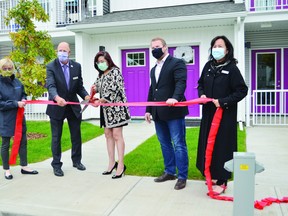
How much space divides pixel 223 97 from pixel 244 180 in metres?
1.37

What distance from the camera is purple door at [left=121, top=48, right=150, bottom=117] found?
11266 millimetres

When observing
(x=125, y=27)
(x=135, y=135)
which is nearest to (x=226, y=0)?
(x=125, y=27)

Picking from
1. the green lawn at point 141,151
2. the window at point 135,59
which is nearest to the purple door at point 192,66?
the window at point 135,59

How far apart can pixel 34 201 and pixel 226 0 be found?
33.1 feet

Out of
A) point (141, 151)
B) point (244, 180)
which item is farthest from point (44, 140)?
point (244, 180)

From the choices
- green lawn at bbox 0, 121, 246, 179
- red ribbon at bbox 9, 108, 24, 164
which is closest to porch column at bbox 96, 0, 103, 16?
green lawn at bbox 0, 121, 246, 179

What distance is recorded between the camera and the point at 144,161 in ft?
19.1

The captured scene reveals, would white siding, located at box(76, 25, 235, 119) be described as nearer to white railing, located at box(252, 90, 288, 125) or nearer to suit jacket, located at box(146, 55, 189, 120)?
white railing, located at box(252, 90, 288, 125)

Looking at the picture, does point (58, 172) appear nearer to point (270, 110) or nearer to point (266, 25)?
point (270, 110)

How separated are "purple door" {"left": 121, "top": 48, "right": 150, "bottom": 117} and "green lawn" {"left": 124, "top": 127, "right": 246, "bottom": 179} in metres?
3.52

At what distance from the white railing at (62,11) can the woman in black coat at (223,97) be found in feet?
29.9

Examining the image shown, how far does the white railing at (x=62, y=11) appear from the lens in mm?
12672

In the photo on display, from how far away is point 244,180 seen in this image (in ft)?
9.68

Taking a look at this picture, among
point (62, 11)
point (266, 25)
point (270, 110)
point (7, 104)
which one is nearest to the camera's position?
point (7, 104)
